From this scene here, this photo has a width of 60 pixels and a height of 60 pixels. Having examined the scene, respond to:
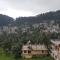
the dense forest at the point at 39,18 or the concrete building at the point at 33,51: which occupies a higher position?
the dense forest at the point at 39,18

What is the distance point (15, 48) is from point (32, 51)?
2586 millimetres

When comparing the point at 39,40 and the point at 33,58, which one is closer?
the point at 33,58

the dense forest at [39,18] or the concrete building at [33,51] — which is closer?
the concrete building at [33,51]

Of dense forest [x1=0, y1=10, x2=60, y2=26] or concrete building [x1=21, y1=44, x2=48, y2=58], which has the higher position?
dense forest [x1=0, y1=10, x2=60, y2=26]

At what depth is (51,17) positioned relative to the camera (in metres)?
111

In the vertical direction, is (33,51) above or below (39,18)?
below

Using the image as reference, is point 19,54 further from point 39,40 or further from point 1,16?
point 1,16

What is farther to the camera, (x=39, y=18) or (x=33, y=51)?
(x=39, y=18)

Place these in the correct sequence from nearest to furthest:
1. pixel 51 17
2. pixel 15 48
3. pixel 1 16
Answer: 1. pixel 15 48
2. pixel 51 17
3. pixel 1 16

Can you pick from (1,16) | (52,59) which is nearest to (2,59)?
(52,59)

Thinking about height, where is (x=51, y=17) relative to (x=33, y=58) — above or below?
above

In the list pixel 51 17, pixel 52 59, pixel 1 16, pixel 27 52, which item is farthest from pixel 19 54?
pixel 1 16

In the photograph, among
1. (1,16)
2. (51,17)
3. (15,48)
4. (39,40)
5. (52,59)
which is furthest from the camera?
(1,16)

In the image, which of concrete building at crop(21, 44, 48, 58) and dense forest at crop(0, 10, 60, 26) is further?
dense forest at crop(0, 10, 60, 26)
